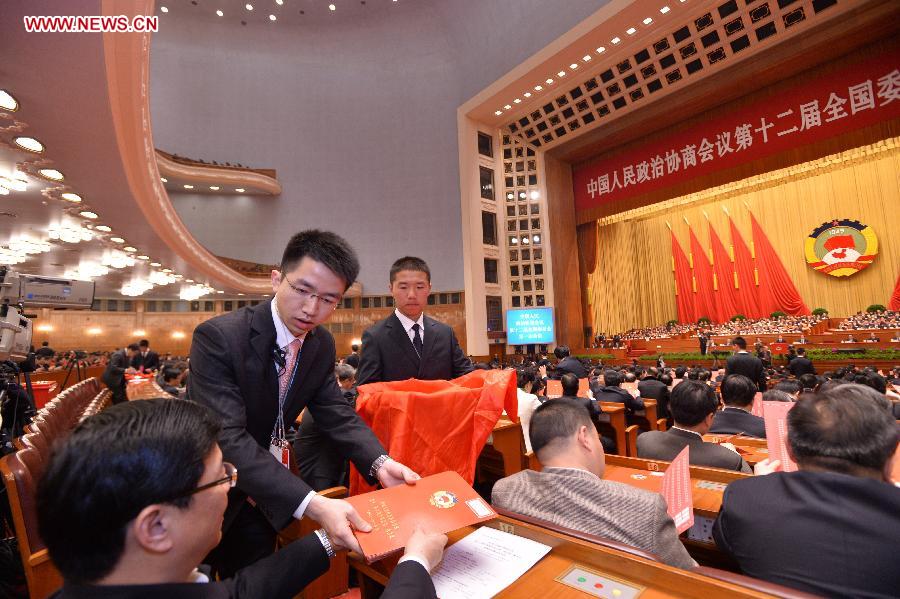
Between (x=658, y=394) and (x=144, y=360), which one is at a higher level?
(x=144, y=360)

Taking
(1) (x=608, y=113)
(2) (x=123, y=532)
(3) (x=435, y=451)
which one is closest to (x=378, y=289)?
(1) (x=608, y=113)

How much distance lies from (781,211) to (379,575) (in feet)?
60.0

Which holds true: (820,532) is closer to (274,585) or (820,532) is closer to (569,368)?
(274,585)

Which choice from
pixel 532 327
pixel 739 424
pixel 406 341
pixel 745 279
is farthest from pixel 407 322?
pixel 745 279

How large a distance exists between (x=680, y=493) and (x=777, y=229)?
1749 cm

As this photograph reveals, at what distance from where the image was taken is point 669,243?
17.5m

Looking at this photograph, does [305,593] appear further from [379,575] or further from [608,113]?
[608,113]

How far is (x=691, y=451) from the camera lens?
204 centimetres

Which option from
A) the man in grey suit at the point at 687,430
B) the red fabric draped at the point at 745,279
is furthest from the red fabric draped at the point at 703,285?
the man in grey suit at the point at 687,430

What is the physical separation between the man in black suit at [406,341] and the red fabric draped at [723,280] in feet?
53.0

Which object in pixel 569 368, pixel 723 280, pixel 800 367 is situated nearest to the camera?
pixel 569 368

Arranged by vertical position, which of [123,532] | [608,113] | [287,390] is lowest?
[123,532]

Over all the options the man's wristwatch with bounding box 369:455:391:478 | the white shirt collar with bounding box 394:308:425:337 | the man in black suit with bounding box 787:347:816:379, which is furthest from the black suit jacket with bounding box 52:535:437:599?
the man in black suit with bounding box 787:347:816:379

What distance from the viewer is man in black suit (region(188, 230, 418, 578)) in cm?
113
